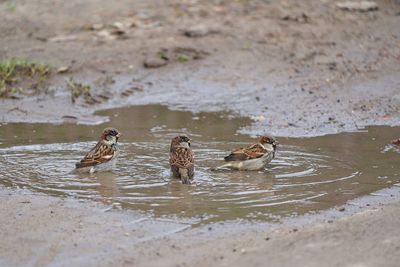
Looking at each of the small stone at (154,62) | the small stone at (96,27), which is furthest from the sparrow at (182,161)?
the small stone at (96,27)

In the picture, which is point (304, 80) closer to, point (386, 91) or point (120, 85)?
point (386, 91)

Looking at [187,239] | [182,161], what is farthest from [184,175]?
[187,239]

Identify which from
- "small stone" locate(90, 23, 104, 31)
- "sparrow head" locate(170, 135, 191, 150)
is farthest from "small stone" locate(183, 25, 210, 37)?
"sparrow head" locate(170, 135, 191, 150)

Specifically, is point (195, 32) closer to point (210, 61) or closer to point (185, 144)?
point (210, 61)

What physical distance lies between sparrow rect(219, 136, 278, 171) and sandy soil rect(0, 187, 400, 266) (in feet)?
6.90

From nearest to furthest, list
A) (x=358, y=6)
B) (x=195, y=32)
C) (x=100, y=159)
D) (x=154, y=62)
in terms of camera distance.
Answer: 1. (x=100, y=159)
2. (x=154, y=62)
3. (x=195, y=32)
4. (x=358, y=6)

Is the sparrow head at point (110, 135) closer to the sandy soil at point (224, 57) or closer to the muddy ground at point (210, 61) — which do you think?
the muddy ground at point (210, 61)

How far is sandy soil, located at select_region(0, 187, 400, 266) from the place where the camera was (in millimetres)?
7469

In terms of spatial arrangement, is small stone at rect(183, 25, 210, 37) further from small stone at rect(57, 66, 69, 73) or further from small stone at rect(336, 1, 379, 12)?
small stone at rect(336, 1, 379, 12)

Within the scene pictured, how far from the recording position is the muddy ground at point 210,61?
13820 millimetres

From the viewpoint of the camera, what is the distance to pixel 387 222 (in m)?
8.30

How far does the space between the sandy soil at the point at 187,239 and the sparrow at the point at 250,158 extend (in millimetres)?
2103

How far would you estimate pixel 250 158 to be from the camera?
10930mm

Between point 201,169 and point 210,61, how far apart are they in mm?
5678
